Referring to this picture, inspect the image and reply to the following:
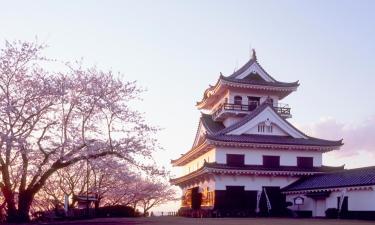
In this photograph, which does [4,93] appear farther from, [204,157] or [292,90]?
[292,90]

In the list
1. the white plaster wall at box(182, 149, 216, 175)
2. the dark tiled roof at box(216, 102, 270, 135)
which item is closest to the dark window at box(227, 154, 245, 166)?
the white plaster wall at box(182, 149, 216, 175)

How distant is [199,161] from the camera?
43.4 metres

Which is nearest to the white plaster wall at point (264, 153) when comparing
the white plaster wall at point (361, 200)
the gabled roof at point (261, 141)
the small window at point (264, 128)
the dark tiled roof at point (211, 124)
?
the gabled roof at point (261, 141)

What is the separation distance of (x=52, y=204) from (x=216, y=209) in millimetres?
20736

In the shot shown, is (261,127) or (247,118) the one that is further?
(261,127)

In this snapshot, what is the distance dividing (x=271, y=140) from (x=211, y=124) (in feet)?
25.2

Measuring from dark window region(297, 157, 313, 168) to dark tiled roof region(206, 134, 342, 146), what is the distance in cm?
148

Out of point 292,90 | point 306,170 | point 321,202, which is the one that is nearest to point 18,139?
point 321,202

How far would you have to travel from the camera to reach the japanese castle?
34.8 metres

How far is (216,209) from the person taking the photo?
35.0 m

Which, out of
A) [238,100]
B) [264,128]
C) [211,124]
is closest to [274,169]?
[264,128]

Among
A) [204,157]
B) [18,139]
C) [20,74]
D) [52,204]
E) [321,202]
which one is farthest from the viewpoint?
[52,204]

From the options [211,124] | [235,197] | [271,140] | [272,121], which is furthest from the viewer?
[211,124]

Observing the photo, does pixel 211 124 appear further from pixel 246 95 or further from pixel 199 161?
pixel 246 95
